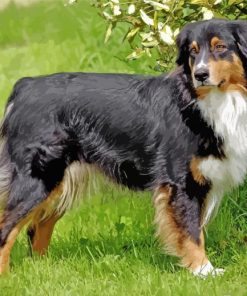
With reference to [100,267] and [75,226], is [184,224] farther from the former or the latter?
[75,226]

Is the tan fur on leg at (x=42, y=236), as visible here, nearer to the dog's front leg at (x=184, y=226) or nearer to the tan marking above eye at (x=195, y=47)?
the dog's front leg at (x=184, y=226)

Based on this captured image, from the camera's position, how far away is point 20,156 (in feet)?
19.5

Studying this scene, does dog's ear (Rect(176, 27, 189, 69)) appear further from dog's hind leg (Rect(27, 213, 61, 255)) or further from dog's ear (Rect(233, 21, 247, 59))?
dog's hind leg (Rect(27, 213, 61, 255))

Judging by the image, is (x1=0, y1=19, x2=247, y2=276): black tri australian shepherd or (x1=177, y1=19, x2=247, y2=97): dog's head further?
(x1=0, y1=19, x2=247, y2=276): black tri australian shepherd

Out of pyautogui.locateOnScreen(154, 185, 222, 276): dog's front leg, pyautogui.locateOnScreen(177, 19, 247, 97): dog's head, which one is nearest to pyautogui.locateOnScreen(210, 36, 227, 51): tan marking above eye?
pyautogui.locateOnScreen(177, 19, 247, 97): dog's head

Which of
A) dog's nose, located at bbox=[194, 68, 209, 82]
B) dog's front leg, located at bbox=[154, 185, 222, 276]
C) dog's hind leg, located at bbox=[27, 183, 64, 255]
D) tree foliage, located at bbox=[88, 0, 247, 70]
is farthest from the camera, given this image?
dog's hind leg, located at bbox=[27, 183, 64, 255]

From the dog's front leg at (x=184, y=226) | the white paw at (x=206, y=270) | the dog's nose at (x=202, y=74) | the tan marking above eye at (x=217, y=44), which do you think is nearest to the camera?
the dog's nose at (x=202, y=74)

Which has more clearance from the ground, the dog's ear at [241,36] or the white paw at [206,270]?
the dog's ear at [241,36]

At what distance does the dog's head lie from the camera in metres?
5.40

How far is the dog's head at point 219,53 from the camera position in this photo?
5402mm

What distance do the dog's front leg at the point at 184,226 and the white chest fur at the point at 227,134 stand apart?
0.16 m

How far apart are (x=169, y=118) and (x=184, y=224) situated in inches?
27.2

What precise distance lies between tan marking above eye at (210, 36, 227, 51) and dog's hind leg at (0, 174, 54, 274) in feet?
Result: 4.73

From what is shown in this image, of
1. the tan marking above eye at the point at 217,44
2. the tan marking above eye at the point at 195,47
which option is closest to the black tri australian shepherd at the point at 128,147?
the tan marking above eye at the point at 195,47
